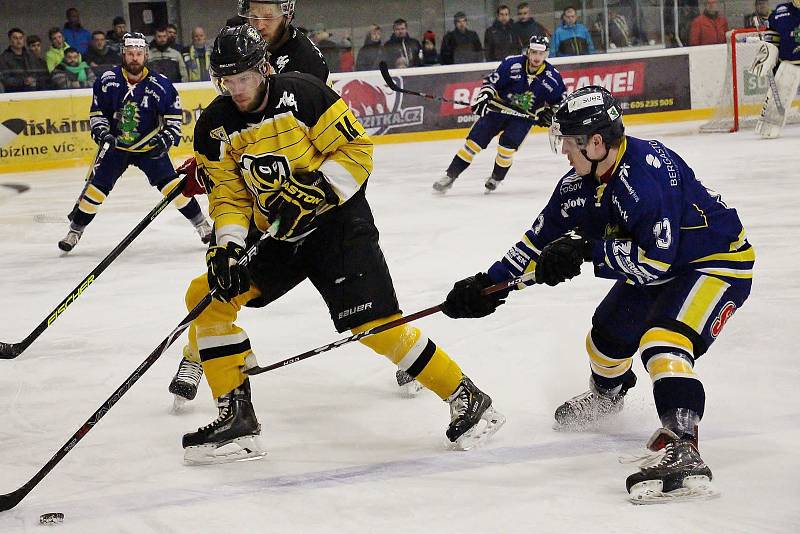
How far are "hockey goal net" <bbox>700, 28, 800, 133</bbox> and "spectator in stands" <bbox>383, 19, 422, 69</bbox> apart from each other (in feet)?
10.3

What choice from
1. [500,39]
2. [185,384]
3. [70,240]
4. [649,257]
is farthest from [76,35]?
[649,257]

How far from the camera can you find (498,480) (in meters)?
2.52

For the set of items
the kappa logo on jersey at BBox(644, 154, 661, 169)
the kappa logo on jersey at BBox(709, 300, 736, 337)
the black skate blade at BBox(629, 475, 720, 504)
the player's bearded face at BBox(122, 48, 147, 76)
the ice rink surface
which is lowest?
the ice rink surface

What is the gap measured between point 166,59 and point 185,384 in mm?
8107

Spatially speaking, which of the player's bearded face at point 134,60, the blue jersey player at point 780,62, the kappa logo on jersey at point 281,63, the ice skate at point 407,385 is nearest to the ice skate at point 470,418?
the ice skate at point 407,385

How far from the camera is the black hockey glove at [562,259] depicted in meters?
2.44

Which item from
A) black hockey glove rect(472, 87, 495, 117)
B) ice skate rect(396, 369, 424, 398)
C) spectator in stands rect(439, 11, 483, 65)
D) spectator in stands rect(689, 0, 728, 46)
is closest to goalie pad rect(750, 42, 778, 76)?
spectator in stands rect(689, 0, 728, 46)

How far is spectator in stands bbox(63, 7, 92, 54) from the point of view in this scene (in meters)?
10.9

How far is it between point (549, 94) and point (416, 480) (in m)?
5.84

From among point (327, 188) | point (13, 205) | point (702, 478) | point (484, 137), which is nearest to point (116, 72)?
point (13, 205)

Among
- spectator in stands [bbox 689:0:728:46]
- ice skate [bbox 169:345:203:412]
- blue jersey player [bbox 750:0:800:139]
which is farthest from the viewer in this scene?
spectator in stands [bbox 689:0:728:46]

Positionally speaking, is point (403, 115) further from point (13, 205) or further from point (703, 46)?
point (13, 205)

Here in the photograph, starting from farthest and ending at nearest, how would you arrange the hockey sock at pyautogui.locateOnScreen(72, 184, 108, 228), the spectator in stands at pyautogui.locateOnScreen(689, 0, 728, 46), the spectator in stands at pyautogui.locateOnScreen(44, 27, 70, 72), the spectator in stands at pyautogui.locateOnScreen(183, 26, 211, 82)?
the spectator in stands at pyautogui.locateOnScreen(689, 0, 728, 46) < the spectator in stands at pyautogui.locateOnScreen(183, 26, 211, 82) < the spectator in stands at pyautogui.locateOnScreen(44, 27, 70, 72) < the hockey sock at pyautogui.locateOnScreen(72, 184, 108, 228)

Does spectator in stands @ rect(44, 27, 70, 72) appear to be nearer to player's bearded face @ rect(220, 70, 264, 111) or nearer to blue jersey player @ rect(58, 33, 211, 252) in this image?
blue jersey player @ rect(58, 33, 211, 252)
